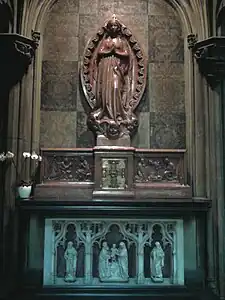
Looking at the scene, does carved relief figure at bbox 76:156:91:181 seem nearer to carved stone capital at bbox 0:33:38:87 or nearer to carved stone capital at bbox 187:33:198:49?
carved stone capital at bbox 0:33:38:87

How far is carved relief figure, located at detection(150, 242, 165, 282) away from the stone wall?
1.47 meters

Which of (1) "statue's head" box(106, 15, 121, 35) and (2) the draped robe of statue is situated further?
(1) "statue's head" box(106, 15, 121, 35)

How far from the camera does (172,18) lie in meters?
6.44

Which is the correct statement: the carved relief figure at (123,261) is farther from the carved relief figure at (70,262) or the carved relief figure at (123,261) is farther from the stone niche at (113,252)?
the carved relief figure at (70,262)

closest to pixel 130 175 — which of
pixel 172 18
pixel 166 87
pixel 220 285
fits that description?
pixel 166 87

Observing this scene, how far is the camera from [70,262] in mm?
5531

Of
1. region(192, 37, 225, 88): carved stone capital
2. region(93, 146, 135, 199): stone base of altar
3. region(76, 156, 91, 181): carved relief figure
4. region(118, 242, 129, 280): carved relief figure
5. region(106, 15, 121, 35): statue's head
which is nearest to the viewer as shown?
region(118, 242, 129, 280): carved relief figure

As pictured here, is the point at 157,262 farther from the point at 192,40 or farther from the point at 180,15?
the point at 180,15

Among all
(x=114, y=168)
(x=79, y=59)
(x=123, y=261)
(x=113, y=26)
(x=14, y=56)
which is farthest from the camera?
(x=79, y=59)

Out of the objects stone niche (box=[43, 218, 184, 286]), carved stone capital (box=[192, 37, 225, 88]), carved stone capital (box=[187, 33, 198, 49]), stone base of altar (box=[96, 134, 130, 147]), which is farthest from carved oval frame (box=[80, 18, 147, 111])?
stone niche (box=[43, 218, 184, 286])

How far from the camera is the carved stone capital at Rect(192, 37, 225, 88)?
5688 mm

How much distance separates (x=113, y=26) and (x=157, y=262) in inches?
129

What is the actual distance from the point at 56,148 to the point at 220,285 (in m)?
2.81

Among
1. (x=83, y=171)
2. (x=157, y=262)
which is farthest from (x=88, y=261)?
(x=83, y=171)
